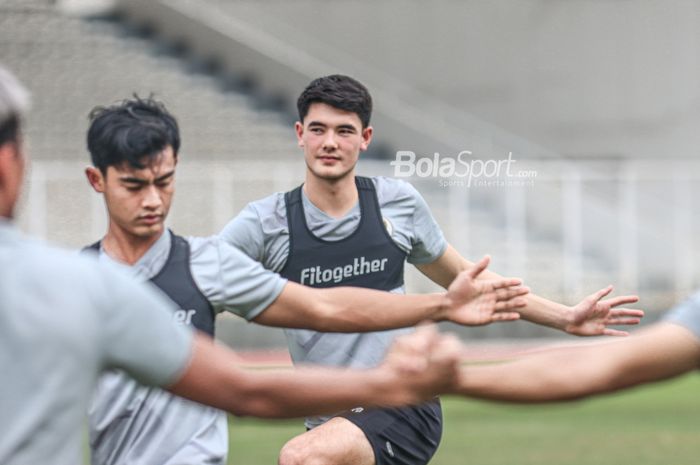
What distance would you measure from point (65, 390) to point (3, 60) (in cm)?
2107

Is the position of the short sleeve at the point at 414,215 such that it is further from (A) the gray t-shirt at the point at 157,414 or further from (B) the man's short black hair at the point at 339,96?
(A) the gray t-shirt at the point at 157,414

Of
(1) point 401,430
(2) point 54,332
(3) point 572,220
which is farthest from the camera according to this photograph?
(3) point 572,220

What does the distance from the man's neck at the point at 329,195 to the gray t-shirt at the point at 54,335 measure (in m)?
3.80

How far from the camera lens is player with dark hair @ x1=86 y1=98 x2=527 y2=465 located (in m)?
5.32

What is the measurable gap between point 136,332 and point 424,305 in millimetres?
2604

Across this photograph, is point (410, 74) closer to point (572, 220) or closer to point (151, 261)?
point (572, 220)

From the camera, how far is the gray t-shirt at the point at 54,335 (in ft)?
9.66

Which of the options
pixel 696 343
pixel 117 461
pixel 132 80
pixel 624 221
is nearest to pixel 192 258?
pixel 117 461

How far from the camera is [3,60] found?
2331 centimetres

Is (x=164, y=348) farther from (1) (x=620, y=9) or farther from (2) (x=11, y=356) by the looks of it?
(1) (x=620, y=9)

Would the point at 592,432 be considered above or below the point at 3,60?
below

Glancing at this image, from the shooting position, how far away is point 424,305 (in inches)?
219

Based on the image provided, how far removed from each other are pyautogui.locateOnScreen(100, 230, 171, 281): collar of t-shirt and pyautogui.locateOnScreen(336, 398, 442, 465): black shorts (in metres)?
1.45

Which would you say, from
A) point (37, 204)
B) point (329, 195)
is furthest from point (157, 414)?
point (37, 204)
